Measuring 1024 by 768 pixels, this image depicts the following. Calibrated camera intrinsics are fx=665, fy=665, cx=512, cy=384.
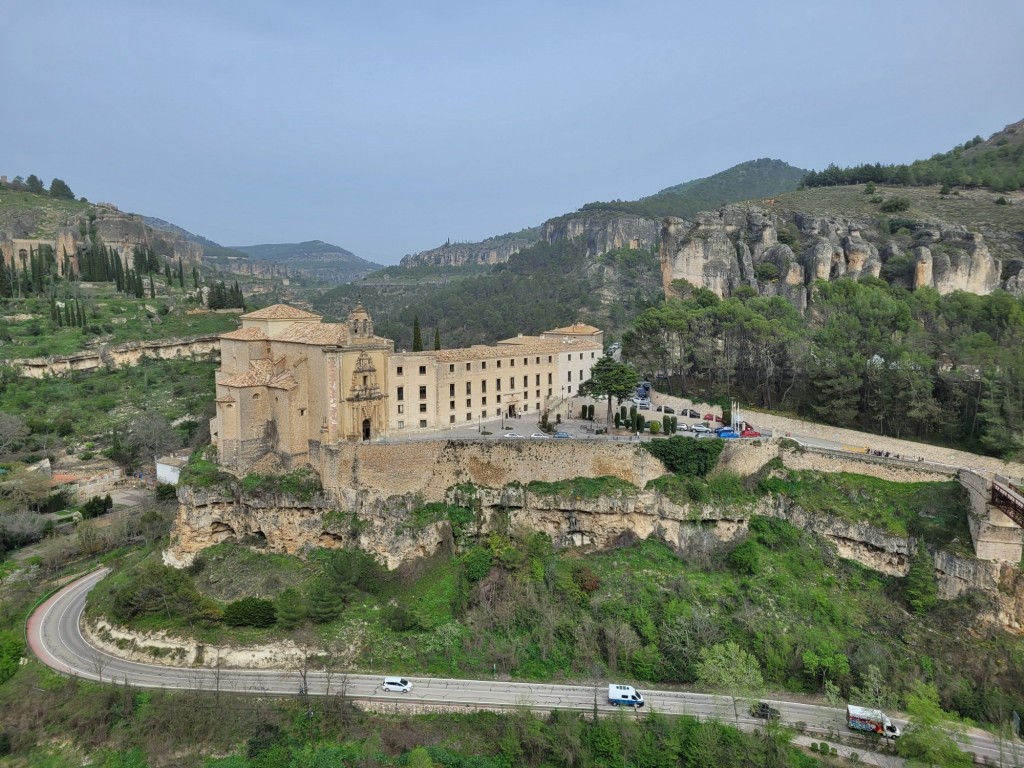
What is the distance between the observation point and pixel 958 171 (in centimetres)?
7694

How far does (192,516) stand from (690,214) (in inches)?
4454

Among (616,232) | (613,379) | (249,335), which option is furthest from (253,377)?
(616,232)

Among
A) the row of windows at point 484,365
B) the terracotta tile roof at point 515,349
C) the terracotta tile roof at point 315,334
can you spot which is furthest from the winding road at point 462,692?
the terracotta tile roof at point 515,349

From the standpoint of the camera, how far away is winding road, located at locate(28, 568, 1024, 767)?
25.8 m

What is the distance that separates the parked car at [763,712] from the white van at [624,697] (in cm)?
435

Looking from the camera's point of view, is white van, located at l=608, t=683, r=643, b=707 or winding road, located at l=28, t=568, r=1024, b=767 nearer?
winding road, located at l=28, t=568, r=1024, b=767

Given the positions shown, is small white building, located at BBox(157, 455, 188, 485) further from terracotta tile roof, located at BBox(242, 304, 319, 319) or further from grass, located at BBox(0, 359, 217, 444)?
terracotta tile roof, located at BBox(242, 304, 319, 319)

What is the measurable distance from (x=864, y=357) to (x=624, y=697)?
2625 cm

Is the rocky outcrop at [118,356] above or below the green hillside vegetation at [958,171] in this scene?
below

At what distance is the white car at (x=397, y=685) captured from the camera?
27.5m

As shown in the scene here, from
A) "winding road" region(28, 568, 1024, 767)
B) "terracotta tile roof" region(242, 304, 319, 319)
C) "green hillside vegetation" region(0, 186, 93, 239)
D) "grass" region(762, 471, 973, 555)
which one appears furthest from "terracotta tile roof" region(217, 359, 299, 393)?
"green hillside vegetation" region(0, 186, 93, 239)

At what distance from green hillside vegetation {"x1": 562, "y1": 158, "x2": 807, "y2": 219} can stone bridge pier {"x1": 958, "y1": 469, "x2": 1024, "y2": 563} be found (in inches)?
3655

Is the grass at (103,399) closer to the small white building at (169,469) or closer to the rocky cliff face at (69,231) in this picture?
the small white building at (169,469)

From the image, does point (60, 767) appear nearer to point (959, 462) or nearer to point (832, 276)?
point (959, 462)
